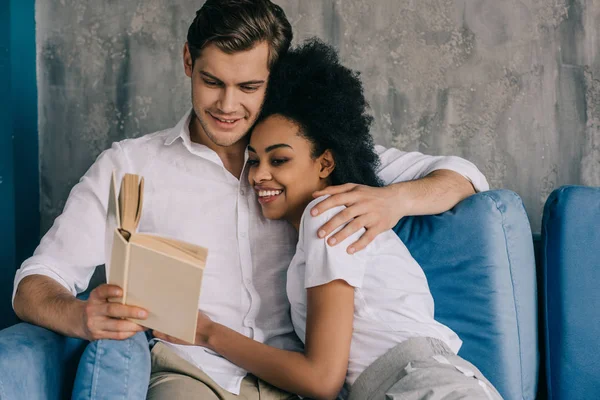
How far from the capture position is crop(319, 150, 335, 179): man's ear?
5.42 ft

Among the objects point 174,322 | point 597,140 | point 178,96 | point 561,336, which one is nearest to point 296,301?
point 174,322

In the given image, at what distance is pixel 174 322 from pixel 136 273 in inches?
4.2

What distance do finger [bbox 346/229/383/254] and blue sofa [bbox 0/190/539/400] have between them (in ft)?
0.92

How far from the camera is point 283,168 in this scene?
161cm

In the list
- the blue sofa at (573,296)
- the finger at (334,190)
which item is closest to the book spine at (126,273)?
the finger at (334,190)

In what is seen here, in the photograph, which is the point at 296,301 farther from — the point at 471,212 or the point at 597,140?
the point at 597,140

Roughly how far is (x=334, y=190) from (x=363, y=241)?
0.46 feet

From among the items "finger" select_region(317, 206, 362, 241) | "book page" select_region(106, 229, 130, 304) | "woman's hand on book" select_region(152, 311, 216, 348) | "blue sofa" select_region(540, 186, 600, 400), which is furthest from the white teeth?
"blue sofa" select_region(540, 186, 600, 400)

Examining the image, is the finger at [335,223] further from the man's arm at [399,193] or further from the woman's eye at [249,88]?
the woman's eye at [249,88]

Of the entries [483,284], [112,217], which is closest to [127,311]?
→ [112,217]

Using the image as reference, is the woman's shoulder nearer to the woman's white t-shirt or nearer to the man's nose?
the woman's white t-shirt

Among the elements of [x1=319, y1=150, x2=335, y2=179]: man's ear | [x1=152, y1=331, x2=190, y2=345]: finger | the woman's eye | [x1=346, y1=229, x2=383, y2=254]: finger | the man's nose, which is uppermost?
the woman's eye

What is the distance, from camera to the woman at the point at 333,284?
4.58 feet

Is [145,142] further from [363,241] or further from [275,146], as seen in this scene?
[363,241]
